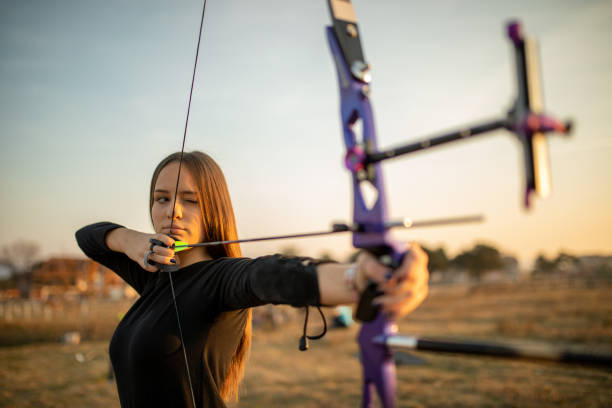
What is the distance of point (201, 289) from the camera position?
1351 millimetres

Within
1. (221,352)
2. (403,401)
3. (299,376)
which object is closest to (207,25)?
(221,352)

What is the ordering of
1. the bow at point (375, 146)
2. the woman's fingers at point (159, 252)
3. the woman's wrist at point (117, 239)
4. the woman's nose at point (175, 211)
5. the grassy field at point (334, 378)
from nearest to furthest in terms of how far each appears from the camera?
1. the bow at point (375, 146)
2. the woman's fingers at point (159, 252)
3. the woman's nose at point (175, 211)
4. the woman's wrist at point (117, 239)
5. the grassy field at point (334, 378)

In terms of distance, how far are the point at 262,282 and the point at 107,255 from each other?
131cm

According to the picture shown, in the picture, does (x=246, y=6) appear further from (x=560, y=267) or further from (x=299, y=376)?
(x=560, y=267)

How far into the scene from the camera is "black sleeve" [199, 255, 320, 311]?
0.99 meters

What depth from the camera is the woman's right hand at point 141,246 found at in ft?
4.62

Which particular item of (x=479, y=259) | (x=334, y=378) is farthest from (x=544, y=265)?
(x=334, y=378)

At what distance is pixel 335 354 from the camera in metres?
8.12

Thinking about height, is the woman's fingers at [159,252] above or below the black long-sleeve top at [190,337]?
above

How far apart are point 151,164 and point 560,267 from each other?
34.8 m

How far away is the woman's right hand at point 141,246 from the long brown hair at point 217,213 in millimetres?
201

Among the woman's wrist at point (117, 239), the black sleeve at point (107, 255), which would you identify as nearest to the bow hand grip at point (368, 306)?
the black sleeve at point (107, 255)

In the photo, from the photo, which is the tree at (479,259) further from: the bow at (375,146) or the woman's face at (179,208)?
the bow at (375,146)

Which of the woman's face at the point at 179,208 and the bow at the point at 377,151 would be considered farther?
the woman's face at the point at 179,208
